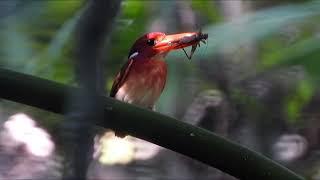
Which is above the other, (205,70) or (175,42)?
(205,70)

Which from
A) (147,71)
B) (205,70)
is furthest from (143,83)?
(205,70)

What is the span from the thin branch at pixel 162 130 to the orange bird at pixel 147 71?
0.06m

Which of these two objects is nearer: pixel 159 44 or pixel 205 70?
pixel 159 44

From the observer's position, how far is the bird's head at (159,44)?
0.39 metres

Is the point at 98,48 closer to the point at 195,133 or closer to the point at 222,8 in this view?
the point at 195,133

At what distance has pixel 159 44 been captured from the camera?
40 centimetres

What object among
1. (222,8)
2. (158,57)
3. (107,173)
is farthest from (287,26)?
(107,173)

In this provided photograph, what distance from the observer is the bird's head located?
390 mm

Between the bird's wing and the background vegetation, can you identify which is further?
the background vegetation

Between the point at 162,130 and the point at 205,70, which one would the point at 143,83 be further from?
the point at 205,70

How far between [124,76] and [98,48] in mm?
207

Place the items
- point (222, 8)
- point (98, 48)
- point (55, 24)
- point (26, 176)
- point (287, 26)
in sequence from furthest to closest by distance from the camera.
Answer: point (26, 176) < point (222, 8) < point (55, 24) < point (287, 26) < point (98, 48)

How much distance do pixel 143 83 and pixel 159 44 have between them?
22mm

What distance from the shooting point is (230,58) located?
809mm
